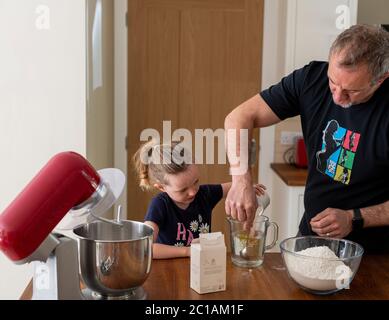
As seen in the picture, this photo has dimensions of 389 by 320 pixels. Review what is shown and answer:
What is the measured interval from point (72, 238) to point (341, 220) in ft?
2.69

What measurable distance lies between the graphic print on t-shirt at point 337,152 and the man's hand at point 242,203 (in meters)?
0.35

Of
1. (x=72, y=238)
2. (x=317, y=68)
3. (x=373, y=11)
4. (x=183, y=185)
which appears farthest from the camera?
(x=373, y=11)

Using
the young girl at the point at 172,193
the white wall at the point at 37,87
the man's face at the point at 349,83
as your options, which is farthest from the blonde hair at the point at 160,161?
the white wall at the point at 37,87

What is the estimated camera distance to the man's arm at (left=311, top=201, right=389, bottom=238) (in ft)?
5.86

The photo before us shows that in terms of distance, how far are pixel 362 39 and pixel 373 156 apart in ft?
1.31

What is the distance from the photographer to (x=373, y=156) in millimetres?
1988

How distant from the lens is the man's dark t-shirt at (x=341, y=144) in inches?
78.3

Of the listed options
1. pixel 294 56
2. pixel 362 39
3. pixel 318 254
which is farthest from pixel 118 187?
pixel 294 56

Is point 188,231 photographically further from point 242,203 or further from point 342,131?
point 342,131

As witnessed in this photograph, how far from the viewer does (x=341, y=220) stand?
5.94ft

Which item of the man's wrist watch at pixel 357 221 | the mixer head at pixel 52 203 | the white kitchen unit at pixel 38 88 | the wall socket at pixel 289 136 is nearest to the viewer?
the mixer head at pixel 52 203

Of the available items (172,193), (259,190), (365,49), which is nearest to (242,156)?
(259,190)

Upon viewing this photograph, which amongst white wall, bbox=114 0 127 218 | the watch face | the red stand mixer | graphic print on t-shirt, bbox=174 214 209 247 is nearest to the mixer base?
the red stand mixer

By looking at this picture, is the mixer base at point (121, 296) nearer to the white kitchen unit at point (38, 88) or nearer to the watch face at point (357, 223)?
the watch face at point (357, 223)
